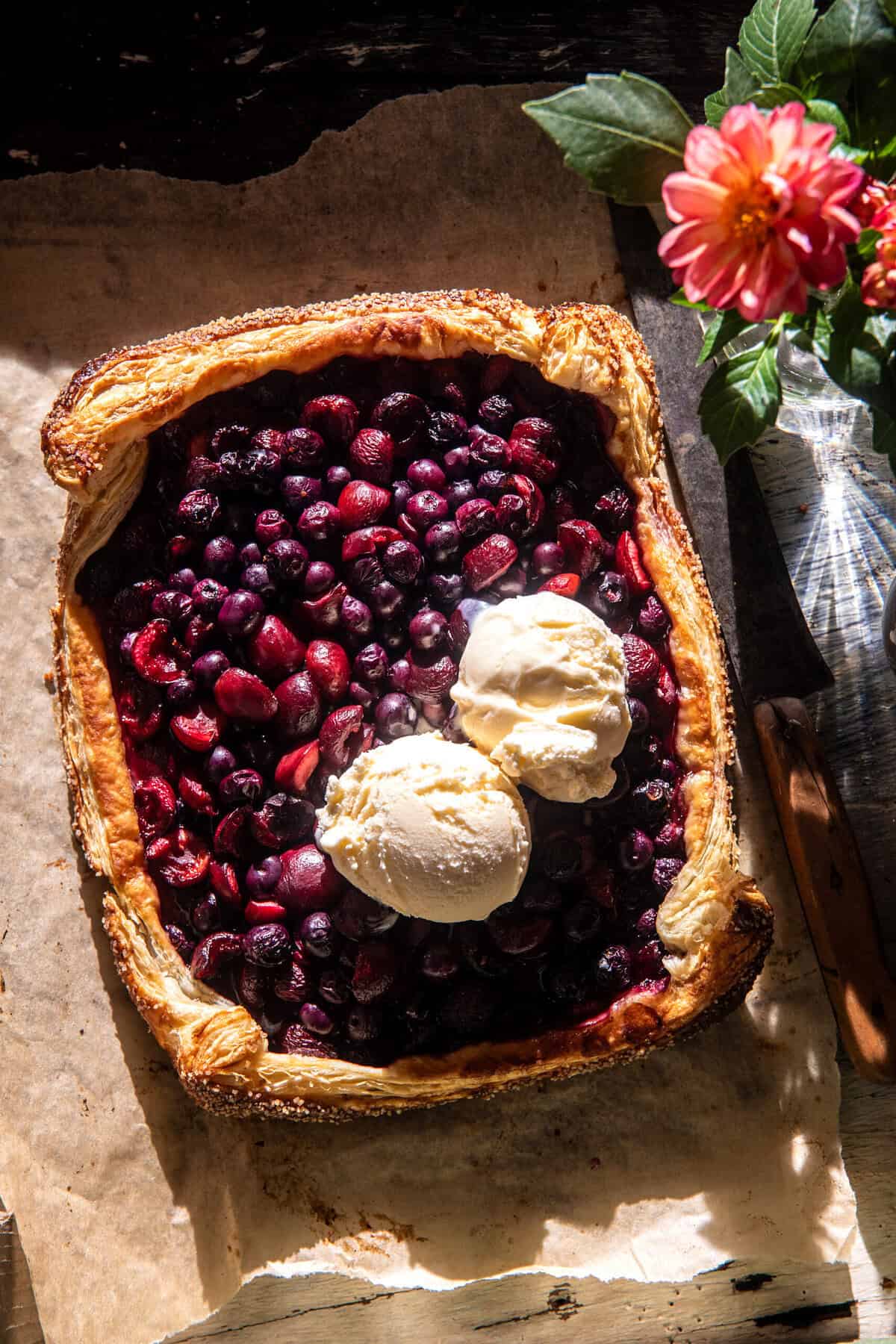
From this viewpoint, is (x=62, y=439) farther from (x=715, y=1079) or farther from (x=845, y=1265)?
(x=845, y=1265)

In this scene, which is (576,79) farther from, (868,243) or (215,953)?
(215,953)

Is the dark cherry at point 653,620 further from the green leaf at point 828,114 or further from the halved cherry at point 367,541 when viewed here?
the green leaf at point 828,114

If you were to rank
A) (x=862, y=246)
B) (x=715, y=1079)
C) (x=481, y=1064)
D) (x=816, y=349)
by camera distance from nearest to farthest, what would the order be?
(x=862, y=246), (x=816, y=349), (x=481, y=1064), (x=715, y=1079)

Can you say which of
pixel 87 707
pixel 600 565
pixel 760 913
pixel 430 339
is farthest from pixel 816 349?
pixel 87 707

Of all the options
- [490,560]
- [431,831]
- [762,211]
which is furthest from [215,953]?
[762,211]

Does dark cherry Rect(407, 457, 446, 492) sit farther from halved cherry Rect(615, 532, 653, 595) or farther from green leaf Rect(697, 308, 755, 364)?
green leaf Rect(697, 308, 755, 364)

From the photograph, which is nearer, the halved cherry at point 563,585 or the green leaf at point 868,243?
the green leaf at point 868,243

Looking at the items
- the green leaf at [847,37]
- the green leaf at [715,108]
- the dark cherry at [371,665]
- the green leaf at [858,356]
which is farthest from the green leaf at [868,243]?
the dark cherry at [371,665]
